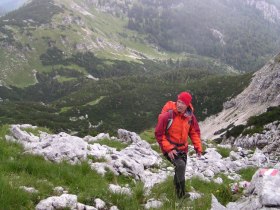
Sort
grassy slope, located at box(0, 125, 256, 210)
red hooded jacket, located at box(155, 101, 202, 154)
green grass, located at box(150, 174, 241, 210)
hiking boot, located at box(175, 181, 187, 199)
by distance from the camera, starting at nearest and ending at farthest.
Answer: grassy slope, located at box(0, 125, 256, 210), green grass, located at box(150, 174, 241, 210), hiking boot, located at box(175, 181, 187, 199), red hooded jacket, located at box(155, 101, 202, 154)

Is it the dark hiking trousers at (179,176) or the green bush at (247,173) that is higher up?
the dark hiking trousers at (179,176)

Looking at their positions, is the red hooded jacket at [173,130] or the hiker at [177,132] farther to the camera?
the red hooded jacket at [173,130]

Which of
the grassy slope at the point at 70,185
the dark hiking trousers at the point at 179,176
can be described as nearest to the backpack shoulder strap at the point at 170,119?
the dark hiking trousers at the point at 179,176

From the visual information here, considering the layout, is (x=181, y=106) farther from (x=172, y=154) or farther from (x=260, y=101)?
(x=260, y=101)

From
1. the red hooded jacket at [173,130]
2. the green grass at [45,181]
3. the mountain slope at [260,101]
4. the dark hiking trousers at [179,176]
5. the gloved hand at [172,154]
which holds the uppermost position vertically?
the red hooded jacket at [173,130]

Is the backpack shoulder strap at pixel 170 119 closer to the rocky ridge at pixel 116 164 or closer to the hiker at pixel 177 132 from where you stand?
the hiker at pixel 177 132

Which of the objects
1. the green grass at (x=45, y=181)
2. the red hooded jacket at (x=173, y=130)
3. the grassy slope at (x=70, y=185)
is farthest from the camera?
the red hooded jacket at (x=173, y=130)

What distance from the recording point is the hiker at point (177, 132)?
12.3 m

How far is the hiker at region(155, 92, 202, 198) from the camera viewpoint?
12287 mm

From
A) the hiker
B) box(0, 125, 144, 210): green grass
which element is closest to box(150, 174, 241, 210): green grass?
the hiker

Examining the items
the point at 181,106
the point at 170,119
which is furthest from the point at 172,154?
the point at 181,106

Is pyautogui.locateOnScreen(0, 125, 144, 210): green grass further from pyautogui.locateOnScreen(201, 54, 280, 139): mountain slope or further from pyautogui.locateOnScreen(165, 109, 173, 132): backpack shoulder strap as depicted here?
pyautogui.locateOnScreen(201, 54, 280, 139): mountain slope

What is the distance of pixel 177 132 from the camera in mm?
12656

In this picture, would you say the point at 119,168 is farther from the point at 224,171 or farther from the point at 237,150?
the point at 237,150
